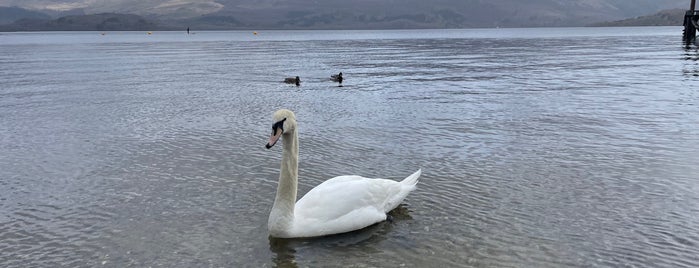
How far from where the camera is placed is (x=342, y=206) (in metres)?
9.77

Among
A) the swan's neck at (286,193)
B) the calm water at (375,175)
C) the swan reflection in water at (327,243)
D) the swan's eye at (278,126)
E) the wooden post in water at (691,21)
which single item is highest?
the wooden post in water at (691,21)

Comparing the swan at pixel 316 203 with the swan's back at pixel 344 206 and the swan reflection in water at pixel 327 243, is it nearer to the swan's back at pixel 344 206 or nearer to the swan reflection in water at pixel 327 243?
the swan's back at pixel 344 206

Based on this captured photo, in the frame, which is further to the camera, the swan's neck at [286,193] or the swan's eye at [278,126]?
the swan's neck at [286,193]

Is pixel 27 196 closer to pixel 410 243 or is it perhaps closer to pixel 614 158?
pixel 410 243

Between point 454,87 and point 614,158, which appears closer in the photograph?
point 614,158

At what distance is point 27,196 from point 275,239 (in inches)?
233

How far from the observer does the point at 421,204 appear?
1127 centimetres

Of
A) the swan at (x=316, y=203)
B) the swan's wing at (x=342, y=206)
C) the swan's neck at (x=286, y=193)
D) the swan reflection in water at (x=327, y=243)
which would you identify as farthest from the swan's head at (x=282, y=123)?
the swan reflection in water at (x=327, y=243)

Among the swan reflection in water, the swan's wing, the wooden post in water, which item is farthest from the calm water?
the wooden post in water

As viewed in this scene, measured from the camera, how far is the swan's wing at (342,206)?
955 cm

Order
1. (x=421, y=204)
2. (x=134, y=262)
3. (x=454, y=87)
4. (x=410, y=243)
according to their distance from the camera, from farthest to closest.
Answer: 1. (x=454, y=87)
2. (x=421, y=204)
3. (x=410, y=243)
4. (x=134, y=262)

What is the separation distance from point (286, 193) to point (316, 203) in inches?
24.3

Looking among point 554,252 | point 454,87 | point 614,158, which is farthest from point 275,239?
point 454,87

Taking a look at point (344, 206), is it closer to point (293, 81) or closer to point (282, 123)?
point (282, 123)
